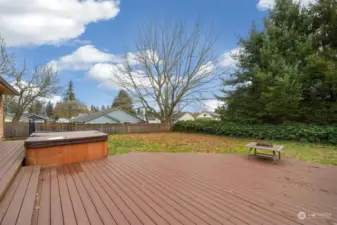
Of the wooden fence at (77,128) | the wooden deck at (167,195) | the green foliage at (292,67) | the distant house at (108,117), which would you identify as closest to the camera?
the wooden deck at (167,195)

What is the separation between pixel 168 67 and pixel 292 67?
10.2 m

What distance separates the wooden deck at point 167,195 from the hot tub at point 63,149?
288 mm

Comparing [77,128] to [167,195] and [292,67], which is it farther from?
[292,67]

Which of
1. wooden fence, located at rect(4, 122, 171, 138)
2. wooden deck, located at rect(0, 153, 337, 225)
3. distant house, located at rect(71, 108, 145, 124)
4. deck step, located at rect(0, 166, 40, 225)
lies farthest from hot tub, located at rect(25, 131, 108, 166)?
distant house, located at rect(71, 108, 145, 124)

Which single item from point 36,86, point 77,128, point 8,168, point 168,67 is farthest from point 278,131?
point 36,86

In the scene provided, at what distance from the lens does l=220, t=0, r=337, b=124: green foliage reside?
28.6 feet

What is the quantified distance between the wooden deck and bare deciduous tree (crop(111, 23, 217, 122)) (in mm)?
13209

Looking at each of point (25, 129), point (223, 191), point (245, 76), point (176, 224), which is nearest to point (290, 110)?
point (245, 76)

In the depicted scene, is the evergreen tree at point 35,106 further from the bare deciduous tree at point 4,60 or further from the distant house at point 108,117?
the bare deciduous tree at point 4,60

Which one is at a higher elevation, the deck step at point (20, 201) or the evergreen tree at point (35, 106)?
the evergreen tree at point (35, 106)

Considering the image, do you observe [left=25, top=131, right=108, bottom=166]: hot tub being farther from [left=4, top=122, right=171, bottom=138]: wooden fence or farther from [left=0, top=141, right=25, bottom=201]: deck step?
[left=4, top=122, right=171, bottom=138]: wooden fence

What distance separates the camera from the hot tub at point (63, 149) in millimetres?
3842

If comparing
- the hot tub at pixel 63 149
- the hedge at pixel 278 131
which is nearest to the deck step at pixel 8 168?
the hot tub at pixel 63 149

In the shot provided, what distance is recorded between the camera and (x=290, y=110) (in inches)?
369
